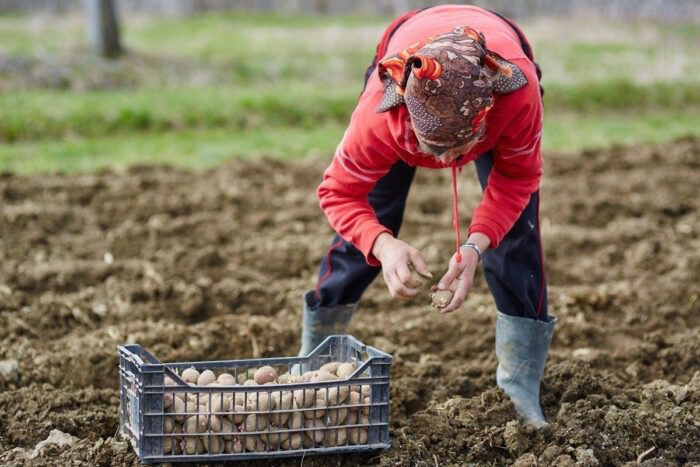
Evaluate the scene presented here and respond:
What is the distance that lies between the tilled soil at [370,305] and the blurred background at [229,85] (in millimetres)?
1460

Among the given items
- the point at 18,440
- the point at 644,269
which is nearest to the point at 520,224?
the point at 18,440

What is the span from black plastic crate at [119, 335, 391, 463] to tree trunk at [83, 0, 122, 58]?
10.2 meters

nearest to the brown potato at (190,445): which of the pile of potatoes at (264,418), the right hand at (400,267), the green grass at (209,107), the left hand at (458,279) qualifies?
the pile of potatoes at (264,418)

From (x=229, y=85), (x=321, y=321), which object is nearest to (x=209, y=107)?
(x=229, y=85)

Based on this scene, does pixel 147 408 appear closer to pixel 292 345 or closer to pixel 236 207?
pixel 292 345

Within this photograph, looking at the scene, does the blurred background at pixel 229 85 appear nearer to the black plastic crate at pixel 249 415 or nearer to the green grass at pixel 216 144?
the green grass at pixel 216 144

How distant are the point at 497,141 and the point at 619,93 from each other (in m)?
9.74

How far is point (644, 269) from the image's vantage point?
19.6 feet

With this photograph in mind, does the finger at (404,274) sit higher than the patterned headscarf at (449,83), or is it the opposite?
the patterned headscarf at (449,83)

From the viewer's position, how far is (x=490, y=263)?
148 inches

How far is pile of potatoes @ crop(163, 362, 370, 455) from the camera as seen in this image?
3209 millimetres

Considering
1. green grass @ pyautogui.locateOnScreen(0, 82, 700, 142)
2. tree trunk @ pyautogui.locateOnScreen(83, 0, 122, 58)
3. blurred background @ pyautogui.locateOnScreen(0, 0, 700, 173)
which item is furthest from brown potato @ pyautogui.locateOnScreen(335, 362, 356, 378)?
tree trunk @ pyautogui.locateOnScreen(83, 0, 122, 58)

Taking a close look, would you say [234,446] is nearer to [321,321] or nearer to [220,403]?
[220,403]

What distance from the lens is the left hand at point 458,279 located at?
3240 mm
